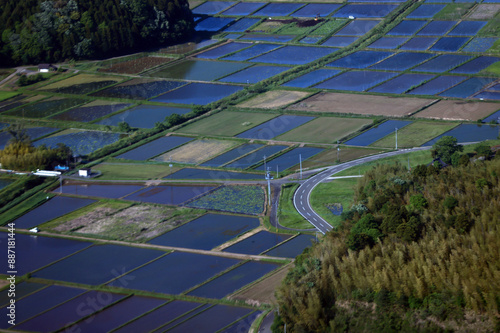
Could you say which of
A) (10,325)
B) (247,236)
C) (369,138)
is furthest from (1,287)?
(369,138)

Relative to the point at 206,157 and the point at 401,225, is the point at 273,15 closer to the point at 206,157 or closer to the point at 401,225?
the point at 206,157

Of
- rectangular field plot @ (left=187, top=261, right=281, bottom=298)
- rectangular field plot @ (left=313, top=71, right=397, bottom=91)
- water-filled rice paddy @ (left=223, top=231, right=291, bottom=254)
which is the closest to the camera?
rectangular field plot @ (left=187, top=261, right=281, bottom=298)

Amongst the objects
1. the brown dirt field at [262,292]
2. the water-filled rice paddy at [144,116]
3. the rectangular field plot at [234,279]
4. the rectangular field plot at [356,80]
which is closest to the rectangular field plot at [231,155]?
the water-filled rice paddy at [144,116]

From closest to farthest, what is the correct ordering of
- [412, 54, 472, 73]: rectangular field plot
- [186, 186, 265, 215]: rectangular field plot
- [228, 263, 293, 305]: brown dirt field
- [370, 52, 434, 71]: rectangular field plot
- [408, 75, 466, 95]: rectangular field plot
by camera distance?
[228, 263, 293, 305]: brown dirt field < [186, 186, 265, 215]: rectangular field plot < [408, 75, 466, 95]: rectangular field plot < [412, 54, 472, 73]: rectangular field plot < [370, 52, 434, 71]: rectangular field plot

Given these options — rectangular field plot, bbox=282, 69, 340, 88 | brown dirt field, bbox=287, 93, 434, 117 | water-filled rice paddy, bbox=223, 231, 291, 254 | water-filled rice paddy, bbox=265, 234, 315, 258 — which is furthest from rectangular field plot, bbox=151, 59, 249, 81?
water-filled rice paddy, bbox=265, 234, 315, 258

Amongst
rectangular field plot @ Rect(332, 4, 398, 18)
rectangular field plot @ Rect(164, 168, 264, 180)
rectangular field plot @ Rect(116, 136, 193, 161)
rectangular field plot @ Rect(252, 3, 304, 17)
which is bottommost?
rectangular field plot @ Rect(164, 168, 264, 180)

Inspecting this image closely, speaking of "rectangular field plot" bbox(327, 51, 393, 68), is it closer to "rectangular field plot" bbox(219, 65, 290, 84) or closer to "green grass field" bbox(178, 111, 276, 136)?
"rectangular field plot" bbox(219, 65, 290, 84)
